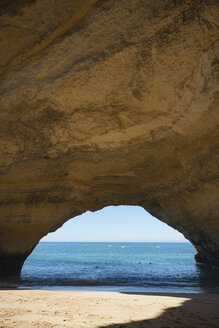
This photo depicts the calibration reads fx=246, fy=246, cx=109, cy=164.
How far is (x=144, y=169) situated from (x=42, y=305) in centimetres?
586

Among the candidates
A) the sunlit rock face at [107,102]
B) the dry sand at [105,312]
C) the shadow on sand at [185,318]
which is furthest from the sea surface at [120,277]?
the shadow on sand at [185,318]

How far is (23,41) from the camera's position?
7.00 m

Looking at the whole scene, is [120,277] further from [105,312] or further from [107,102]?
[107,102]

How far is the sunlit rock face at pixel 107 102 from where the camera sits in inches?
231

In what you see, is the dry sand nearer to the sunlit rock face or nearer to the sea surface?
the sea surface

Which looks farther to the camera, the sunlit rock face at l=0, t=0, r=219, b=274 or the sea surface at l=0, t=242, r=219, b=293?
the sea surface at l=0, t=242, r=219, b=293

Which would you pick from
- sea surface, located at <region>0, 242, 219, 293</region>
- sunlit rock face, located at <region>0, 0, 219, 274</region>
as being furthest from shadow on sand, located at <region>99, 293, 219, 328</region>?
sunlit rock face, located at <region>0, 0, 219, 274</region>

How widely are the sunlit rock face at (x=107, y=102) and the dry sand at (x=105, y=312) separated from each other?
445 cm

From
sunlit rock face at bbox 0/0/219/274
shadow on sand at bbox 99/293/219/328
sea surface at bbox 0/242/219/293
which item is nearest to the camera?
shadow on sand at bbox 99/293/219/328

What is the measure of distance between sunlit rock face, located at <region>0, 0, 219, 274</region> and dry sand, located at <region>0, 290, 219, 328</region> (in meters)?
4.45

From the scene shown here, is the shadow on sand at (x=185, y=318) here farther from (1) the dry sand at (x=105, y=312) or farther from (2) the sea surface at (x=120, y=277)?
(2) the sea surface at (x=120, y=277)

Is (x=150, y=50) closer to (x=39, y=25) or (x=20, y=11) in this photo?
(x=39, y=25)

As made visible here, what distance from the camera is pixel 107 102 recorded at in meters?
6.86

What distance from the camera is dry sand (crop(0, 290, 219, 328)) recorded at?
3.39m
